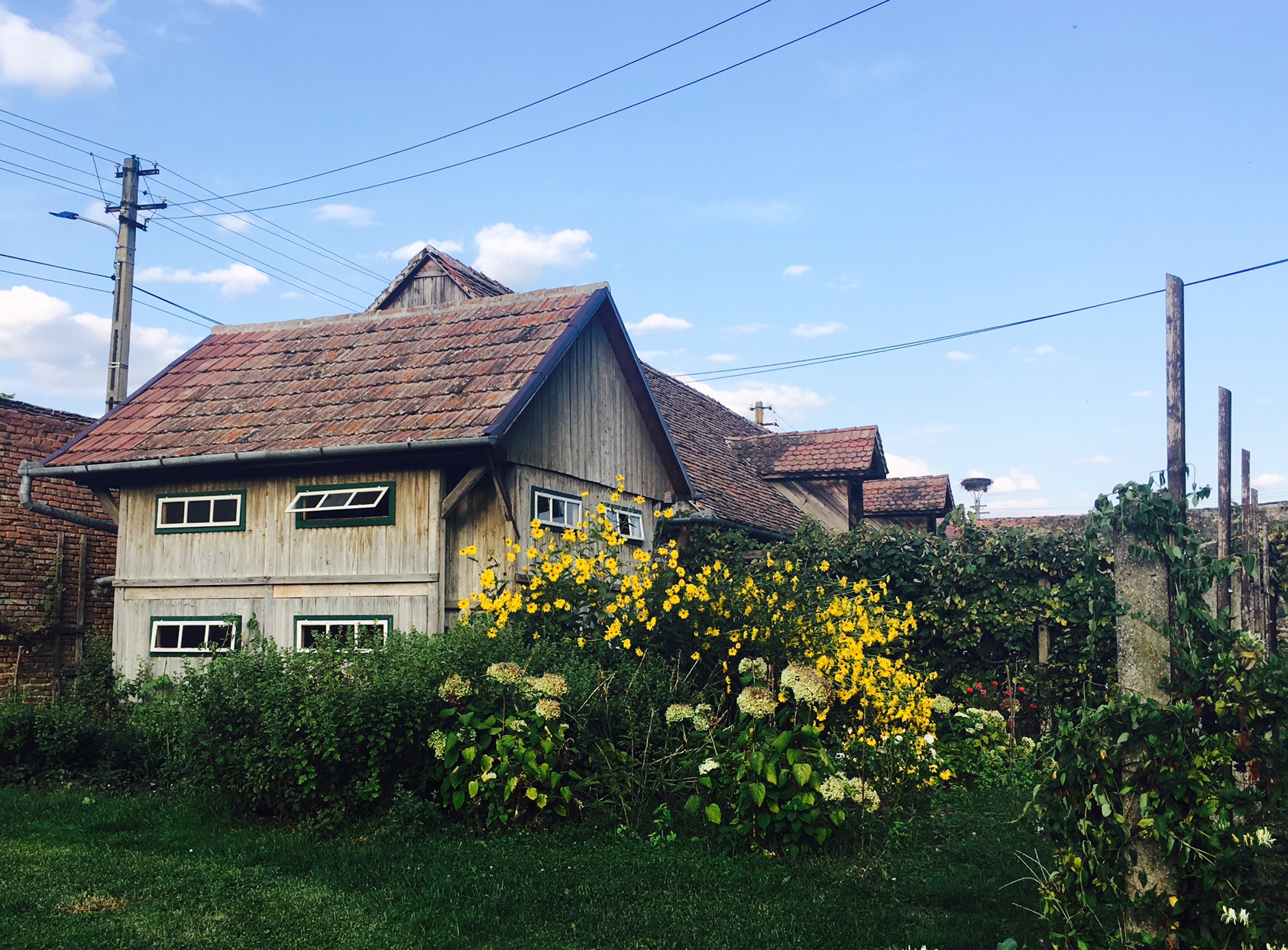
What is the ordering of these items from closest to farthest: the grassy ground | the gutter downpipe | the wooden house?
the grassy ground < the wooden house < the gutter downpipe

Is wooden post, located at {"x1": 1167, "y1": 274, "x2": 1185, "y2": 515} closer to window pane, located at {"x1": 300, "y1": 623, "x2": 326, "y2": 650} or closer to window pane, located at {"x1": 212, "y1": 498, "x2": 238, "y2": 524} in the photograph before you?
window pane, located at {"x1": 300, "y1": 623, "x2": 326, "y2": 650}

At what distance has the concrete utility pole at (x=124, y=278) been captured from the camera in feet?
61.3

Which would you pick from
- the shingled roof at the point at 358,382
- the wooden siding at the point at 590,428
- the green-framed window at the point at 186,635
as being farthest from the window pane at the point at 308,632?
the wooden siding at the point at 590,428

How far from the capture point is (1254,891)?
13.7ft

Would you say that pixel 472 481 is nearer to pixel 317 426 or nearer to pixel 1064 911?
pixel 317 426

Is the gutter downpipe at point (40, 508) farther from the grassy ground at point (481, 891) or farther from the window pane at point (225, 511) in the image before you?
the grassy ground at point (481, 891)

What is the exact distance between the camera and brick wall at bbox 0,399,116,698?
15234 mm

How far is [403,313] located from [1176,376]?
10.7m

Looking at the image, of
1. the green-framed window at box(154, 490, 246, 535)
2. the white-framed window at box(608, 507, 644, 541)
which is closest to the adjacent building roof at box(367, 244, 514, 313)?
the white-framed window at box(608, 507, 644, 541)

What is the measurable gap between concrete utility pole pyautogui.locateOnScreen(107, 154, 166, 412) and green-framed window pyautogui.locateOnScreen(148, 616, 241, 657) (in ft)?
22.2

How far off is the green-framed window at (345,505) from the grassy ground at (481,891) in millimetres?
4710

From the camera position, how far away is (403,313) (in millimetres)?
15234

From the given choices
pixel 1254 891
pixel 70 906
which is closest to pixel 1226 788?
pixel 1254 891

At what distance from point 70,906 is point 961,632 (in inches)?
408
